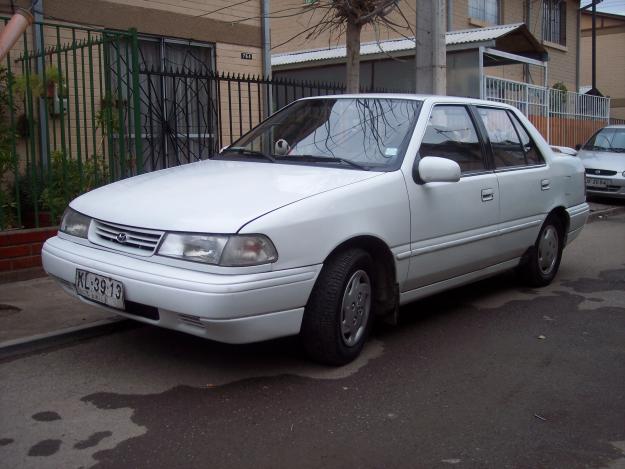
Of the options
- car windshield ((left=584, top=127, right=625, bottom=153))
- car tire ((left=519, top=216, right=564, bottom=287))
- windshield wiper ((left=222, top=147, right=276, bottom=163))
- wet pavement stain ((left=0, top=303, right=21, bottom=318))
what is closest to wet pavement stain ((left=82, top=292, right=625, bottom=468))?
car tire ((left=519, top=216, right=564, bottom=287))

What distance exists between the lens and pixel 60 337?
4.96 m

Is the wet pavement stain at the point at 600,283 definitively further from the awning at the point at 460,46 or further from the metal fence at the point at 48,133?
the awning at the point at 460,46

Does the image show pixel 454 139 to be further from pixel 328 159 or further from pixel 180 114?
pixel 180 114

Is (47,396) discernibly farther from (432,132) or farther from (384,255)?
(432,132)

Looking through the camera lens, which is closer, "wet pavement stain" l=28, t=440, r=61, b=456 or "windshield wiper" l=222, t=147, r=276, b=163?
"wet pavement stain" l=28, t=440, r=61, b=456

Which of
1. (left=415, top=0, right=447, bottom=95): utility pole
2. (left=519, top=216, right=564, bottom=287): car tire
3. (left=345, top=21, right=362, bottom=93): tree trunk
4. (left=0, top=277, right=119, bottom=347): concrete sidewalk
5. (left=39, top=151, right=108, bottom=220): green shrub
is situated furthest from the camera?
(left=415, top=0, right=447, bottom=95): utility pole

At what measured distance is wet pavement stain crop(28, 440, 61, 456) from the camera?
340 centimetres

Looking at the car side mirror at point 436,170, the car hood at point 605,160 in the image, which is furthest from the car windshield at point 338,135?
the car hood at point 605,160

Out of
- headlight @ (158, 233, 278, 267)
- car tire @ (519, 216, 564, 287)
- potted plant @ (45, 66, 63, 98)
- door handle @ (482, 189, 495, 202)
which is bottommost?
car tire @ (519, 216, 564, 287)

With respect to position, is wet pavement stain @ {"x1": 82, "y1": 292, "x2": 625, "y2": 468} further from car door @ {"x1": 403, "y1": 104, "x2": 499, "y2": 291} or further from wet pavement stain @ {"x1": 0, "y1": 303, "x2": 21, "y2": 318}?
wet pavement stain @ {"x1": 0, "y1": 303, "x2": 21, "y2": 318}

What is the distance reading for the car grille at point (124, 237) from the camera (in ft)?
13.4

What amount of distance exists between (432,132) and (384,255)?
3.58 ft

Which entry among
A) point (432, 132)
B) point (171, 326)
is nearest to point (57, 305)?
point (171, 326)

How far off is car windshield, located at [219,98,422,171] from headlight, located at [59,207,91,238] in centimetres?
134
